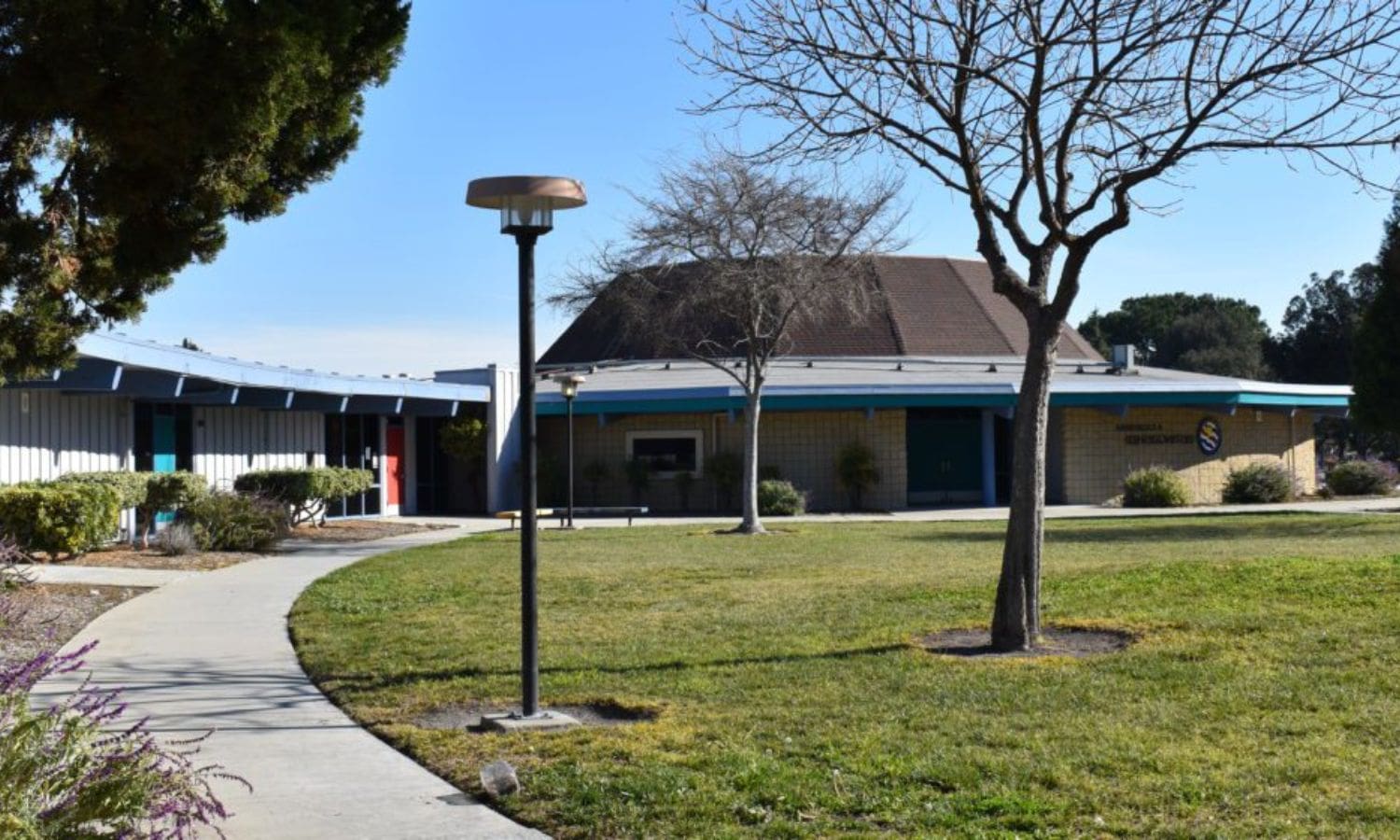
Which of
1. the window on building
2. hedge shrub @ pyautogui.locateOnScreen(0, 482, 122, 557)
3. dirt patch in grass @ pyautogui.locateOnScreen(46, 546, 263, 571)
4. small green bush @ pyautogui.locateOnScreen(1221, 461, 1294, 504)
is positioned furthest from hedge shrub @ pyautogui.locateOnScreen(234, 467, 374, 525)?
small green bush @ pyautogui.locateOnScreen(1221, 461, 1294, 504)

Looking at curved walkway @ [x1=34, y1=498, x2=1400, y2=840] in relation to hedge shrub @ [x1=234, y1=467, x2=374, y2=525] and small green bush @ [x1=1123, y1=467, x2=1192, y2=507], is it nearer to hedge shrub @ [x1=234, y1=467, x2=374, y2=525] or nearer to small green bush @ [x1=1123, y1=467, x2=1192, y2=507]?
hedge shrub @ [x1=234, y1=467, x2=374, y2=525]

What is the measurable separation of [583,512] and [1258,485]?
56.9 ft

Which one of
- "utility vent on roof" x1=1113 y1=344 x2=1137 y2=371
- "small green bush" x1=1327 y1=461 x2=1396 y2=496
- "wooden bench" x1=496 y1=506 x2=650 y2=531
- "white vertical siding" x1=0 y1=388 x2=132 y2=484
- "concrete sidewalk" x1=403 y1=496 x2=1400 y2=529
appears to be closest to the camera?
"white vertical siding" x1=0 y1=388 x2=132 y2=484

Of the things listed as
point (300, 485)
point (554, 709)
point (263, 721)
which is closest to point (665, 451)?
point (300, 485)

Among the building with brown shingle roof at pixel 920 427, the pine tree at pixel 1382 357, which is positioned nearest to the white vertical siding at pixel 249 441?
the building with brown shingle roof at pixel 920 427

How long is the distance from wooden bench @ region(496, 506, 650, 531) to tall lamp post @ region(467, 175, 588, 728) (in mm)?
20954

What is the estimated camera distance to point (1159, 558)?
1845 cm

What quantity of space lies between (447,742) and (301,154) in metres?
3.89

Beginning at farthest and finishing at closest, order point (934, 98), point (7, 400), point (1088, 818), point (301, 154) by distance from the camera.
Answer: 1. point (7, 400)
2. point (934, 98)
3. point (301, 154)
4. point (1088, 818)

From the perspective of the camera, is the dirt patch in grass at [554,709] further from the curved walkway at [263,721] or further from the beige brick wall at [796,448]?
the beige brick wall at [796,448]

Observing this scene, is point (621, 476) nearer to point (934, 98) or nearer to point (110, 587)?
point (110, 587)

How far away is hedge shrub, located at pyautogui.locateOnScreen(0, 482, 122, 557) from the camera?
59.3ft

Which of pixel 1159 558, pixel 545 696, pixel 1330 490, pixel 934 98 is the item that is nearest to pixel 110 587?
pixel 545 696

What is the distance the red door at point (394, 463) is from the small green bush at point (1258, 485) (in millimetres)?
21434
